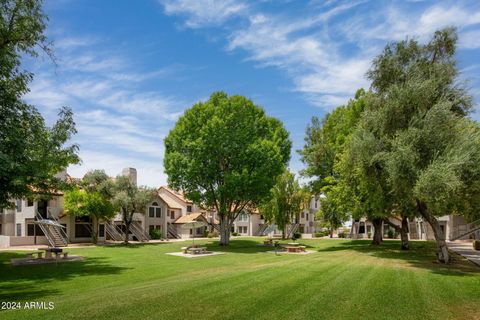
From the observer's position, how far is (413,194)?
2002 cm

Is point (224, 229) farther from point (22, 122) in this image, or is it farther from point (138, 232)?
point (22, 122)

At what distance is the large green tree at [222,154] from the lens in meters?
35.6

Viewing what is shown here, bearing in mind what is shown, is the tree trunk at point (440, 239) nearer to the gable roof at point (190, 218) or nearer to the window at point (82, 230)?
the window at point (82, 230)

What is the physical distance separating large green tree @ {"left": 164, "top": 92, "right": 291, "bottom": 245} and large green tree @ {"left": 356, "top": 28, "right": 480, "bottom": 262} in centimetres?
1361

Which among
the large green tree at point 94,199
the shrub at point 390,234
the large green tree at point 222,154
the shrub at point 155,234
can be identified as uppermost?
the large green tree at point 222,154

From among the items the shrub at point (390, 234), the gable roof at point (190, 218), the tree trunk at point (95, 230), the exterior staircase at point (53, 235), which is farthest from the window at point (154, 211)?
the shrub at point (390, 234)

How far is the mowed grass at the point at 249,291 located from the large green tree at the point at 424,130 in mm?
4429

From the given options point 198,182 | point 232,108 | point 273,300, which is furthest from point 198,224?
point 273,300

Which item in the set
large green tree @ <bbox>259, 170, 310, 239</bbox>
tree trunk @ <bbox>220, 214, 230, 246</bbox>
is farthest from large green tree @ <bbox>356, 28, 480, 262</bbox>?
large green tree @ <bbox>259, 170, 310, 239</bbox>

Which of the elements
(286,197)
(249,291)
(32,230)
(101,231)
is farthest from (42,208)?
(249,291)

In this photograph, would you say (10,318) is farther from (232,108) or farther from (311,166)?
(311,166)

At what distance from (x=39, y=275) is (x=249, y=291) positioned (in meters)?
11.8

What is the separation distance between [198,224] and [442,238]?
1979 centimetres

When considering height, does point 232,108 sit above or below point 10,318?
above
